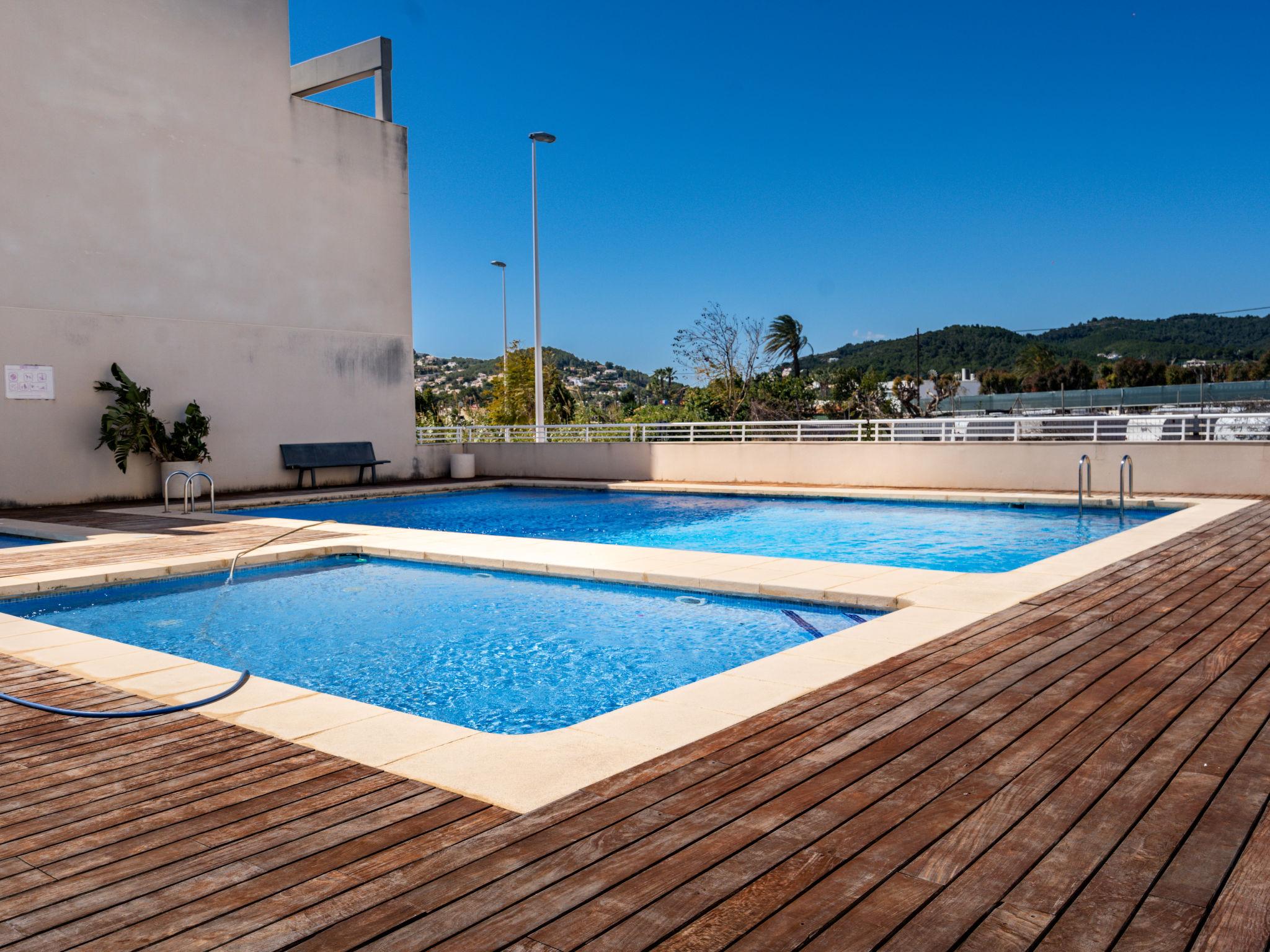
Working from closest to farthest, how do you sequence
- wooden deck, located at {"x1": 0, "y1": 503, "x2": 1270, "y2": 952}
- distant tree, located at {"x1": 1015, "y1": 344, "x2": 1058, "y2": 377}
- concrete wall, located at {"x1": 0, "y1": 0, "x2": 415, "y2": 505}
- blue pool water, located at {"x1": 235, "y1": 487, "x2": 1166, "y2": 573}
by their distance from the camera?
wooden deck, located at {"x1": 0, "y1": 503, "x2": 1270, "y2": 952} < blue pool water, located at {"x1": 235, "y1": 487, "x2": 1166, "y2": 573} < concrete wall, located at {"x1": 0, "y1": 0, "x2": 415, "y2": 505} < distant tree, located at {"x1": 1015, "y1": 344, "x2": 1058, "y2": 377}

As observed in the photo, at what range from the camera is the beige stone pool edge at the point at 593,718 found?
10.3 ft

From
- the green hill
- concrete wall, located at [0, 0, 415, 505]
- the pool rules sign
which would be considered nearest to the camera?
the pool rules sign

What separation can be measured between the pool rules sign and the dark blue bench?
12.6ft

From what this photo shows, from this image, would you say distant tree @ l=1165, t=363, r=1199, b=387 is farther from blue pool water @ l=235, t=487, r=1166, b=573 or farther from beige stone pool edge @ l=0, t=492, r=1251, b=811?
beige stone pool edge @ l=0, t=492, r=1251, b=811

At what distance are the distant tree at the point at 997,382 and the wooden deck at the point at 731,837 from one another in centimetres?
7001

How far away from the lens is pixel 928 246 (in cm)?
4884

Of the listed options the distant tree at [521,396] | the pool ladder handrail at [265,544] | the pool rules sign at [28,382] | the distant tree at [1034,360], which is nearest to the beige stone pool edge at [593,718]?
the pool ladder handrail at [265,544]

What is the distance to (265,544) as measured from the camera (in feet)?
30.1

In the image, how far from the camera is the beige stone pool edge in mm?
3125

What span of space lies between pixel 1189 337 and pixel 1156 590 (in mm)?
68561

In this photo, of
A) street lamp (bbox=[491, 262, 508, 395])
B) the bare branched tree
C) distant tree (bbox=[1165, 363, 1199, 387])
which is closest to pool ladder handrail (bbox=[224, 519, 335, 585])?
street lamp (bbox=[491, 262, 508, 395])

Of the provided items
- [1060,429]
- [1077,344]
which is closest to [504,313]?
[1060,429]

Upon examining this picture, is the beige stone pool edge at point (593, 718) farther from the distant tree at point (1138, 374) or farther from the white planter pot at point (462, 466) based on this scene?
the distant tree at point (1138, 374)

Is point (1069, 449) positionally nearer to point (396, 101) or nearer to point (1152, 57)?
point (396, 101)
